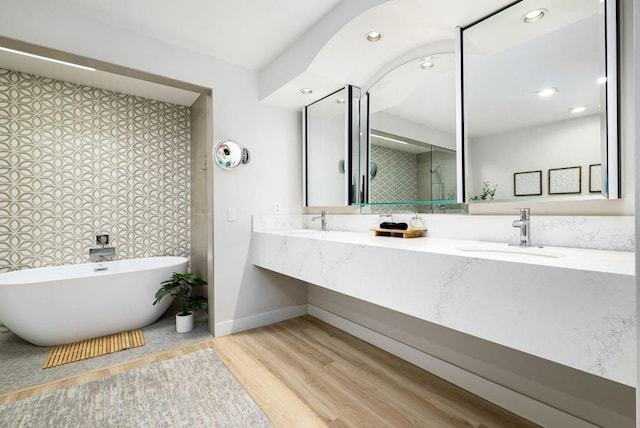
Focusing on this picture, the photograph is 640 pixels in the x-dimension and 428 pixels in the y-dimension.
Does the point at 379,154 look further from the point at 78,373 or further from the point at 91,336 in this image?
the point at 91,336

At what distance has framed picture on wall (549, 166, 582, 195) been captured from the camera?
139 centimetres

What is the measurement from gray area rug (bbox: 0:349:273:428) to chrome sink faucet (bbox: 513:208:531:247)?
1.59m

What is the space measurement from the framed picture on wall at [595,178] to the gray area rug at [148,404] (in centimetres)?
191

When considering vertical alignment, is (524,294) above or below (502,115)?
below

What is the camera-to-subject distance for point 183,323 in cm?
272

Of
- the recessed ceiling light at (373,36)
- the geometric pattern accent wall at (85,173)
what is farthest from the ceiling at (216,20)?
the geometric pattern accent wall at (85,173)

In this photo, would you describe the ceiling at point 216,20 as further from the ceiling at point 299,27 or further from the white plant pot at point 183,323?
the white plant pot at point 183,323

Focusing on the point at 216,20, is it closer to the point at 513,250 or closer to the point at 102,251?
the point at 513,250

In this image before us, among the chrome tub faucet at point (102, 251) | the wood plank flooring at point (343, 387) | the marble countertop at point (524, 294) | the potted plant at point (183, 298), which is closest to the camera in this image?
the marble countertop at point (524, 294)

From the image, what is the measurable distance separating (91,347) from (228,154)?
191cm

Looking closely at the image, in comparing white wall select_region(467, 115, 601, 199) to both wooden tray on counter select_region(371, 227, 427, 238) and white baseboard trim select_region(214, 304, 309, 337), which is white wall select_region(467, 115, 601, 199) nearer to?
wooden tray on counter select_region(371, 227, 427, 238)

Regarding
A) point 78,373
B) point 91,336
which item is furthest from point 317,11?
point 91,336

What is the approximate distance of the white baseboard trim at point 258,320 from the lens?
2642mm

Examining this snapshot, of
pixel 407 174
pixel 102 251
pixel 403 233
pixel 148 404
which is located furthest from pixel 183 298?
pixel 407 174
